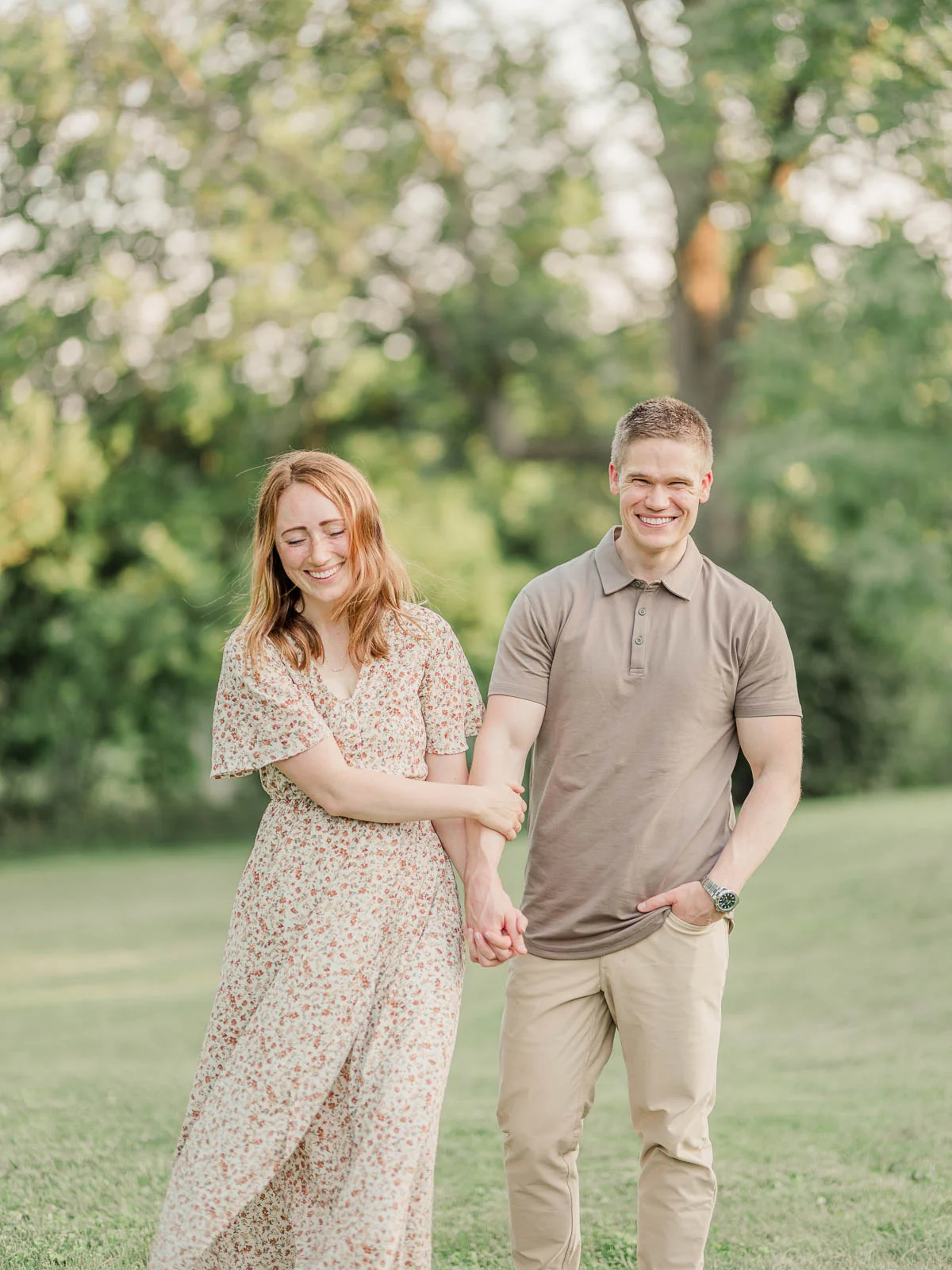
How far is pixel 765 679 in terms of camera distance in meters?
3.43

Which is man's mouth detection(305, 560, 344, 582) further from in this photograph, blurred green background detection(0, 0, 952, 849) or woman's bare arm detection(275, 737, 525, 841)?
blurred green background detection(0, 0, 952, 849)

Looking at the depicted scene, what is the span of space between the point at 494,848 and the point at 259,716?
0.59 m

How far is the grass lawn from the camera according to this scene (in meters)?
4.50

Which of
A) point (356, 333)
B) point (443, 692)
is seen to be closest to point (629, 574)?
point (443, 692)

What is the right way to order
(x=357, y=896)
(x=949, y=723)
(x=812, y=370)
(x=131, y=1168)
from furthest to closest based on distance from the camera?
(x=949, y=723)
(x=812, y=370)
(x=131, y=1168)
(x=357, y=896)

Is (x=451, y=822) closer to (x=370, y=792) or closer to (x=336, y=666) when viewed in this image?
(x=370, y=792)

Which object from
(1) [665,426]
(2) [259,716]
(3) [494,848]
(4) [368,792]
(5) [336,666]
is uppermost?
(1) [665,426]

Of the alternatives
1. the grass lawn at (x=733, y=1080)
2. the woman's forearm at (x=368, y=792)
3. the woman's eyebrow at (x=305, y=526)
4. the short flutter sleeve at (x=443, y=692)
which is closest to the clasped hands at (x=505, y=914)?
the woman's forearm at (x=368, y=792)

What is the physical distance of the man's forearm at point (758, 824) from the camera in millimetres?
3361

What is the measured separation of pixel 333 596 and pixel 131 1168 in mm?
2717

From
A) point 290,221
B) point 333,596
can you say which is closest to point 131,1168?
point 333,596

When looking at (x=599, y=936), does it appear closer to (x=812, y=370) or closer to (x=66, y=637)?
(x=812, y=370)

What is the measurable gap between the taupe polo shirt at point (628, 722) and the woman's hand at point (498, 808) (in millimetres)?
106

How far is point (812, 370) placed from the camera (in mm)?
15758
